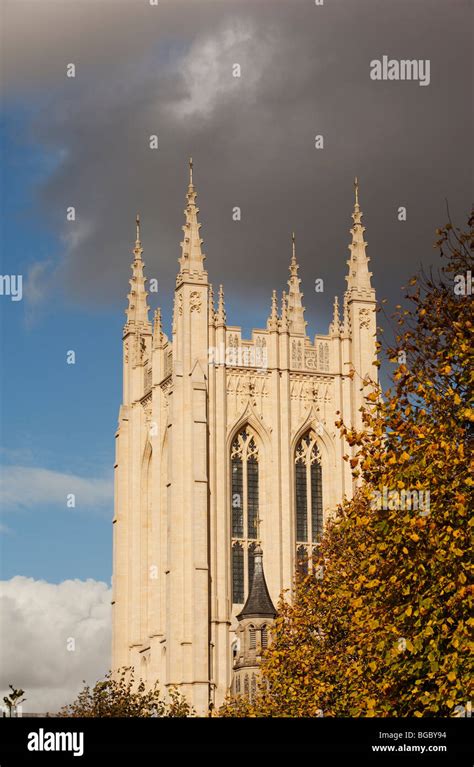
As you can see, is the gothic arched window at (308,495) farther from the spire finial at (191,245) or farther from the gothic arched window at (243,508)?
the spire finial at (191,245)

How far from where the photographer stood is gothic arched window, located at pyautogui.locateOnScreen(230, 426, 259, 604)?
220 feet

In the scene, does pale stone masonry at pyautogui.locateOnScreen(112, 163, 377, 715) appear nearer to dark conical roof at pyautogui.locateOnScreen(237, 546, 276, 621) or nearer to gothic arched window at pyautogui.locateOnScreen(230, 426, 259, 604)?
gothic arched window at pyautogui.locateOnScreen(230, 426, 259, 604)

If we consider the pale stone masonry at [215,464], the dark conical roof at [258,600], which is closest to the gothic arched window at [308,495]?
the pale stone masonry at [215,464]

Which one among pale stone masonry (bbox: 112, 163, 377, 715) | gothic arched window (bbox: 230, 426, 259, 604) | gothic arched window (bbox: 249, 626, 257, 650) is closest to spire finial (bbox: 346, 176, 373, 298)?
pale stone masonry (bbox: 112, 163, 377, 715)

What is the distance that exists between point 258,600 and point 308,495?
27.3 ft

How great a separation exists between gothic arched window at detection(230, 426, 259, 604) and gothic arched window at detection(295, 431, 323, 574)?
91.6 inches

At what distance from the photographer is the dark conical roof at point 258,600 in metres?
63.0

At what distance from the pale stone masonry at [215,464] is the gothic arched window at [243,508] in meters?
0.07

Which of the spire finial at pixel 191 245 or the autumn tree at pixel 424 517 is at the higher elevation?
the spire finial at pixel 191 245

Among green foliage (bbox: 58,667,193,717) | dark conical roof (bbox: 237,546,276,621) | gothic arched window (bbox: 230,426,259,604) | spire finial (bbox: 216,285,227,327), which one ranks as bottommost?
green foliage (bbox: 58,667,193,717)

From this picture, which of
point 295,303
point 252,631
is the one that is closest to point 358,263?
point 295,303

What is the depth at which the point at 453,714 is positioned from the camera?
2205 centimetres
